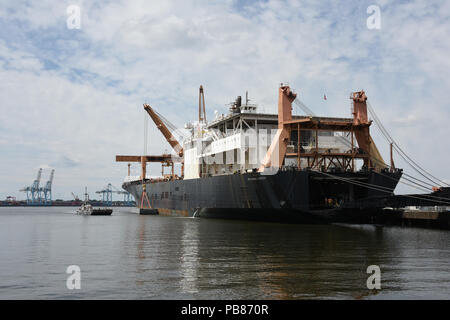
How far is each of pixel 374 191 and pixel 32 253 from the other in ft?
78.4

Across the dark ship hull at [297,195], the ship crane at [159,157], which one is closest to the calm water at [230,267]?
the dark ship hull at [297,195]

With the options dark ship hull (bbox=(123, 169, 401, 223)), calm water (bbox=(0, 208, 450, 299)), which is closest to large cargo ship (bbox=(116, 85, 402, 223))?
dark ship hull (bbox=(123, 169, 401, 223))

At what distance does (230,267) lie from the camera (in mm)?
15414

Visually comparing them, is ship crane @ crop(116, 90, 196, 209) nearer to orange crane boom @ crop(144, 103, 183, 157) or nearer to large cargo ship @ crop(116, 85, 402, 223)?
orange crane boom @ crop(144, 103, 183, 157)

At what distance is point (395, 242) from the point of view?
23047 millimetres

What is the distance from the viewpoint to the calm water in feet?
38.9

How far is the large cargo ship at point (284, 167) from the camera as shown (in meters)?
31.7

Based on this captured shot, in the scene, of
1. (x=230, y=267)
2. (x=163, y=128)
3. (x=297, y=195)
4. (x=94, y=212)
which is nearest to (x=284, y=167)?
(x=297, y=195)

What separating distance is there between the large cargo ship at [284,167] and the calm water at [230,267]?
22.9 feet

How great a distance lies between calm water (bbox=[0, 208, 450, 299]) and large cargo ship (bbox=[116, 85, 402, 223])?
697 cm

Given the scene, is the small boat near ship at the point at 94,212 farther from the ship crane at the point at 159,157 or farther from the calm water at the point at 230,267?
the calm water at the point at 230,267

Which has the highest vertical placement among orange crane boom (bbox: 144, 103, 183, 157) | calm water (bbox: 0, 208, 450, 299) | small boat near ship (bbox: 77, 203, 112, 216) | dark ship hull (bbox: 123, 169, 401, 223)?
orange crane boom (bbox: 144, 103, 183, 157)

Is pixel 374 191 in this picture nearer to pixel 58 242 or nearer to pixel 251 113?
pixel 251 113
